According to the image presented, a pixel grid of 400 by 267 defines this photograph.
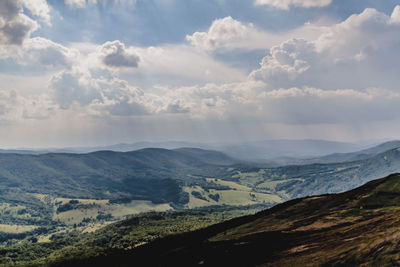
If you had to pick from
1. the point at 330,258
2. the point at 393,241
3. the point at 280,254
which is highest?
the point at 393,241

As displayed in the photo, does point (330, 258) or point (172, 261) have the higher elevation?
point (330, 258)

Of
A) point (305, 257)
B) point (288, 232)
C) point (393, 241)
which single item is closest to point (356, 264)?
point (393, 241)

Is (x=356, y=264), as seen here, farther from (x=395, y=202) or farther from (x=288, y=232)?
(x=395, y=202)

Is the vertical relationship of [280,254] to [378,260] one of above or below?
below

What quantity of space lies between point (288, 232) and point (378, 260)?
82762 millimetres

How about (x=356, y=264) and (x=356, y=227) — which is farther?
(x=356, y=227)

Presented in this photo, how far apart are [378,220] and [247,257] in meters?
59.5

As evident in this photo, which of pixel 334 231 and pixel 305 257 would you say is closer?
pixel 305 257

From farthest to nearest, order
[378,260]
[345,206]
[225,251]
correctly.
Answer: [345,206] → [225,251] → [378,260]

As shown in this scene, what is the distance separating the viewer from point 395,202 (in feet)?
536

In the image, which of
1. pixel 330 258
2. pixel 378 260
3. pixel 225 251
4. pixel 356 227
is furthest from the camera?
pixel 225 251

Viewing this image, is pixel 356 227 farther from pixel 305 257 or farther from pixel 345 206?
pixel 345 206

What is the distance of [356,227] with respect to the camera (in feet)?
396

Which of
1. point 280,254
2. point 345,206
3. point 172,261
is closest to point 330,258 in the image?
point 280,254
